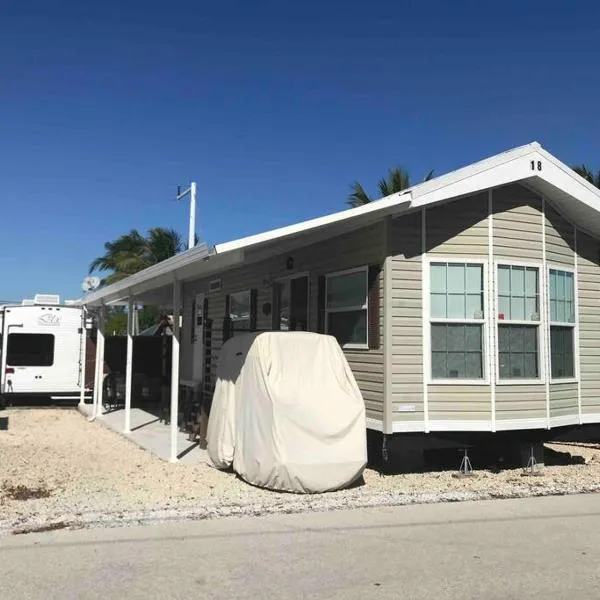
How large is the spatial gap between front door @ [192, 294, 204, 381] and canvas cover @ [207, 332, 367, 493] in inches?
228

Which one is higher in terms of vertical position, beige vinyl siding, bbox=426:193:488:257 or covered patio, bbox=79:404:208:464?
beige vinyl siding, bbox=426:193:488:257

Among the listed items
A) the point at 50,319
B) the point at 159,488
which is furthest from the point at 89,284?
the point at 159,488

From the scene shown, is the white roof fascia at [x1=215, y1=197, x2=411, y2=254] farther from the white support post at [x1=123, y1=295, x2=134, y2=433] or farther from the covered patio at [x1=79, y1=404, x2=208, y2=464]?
the white support post at [x1=123, y1=295, x2=134, y2=433]

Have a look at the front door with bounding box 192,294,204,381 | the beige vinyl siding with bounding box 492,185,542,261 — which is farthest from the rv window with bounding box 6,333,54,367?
the beige vinyl siding with bounding box 492,185,542,261

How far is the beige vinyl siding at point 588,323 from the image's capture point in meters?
9.94

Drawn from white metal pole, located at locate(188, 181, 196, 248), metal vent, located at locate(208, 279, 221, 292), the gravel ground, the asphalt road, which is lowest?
the asphalt road

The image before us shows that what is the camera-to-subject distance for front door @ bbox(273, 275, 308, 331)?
10.8 m

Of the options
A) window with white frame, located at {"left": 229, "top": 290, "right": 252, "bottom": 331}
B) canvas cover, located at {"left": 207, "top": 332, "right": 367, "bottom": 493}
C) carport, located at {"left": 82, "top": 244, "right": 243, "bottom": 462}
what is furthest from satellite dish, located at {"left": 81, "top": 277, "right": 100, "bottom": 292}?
canvas cover, located at {"left": 207, "top": 332, "right": 367, "bottom": 493}

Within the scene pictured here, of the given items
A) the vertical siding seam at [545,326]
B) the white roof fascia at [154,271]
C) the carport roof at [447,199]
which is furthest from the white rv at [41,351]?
the vertical siding seam at [545,326]

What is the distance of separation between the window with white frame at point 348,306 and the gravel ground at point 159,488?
74.2 inches

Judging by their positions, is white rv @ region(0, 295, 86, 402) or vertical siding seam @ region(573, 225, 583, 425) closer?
vertical siding seam @ region(573, 225, 583, 425)

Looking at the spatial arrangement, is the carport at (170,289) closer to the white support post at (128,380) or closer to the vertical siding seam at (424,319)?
the white support post at (128,380)

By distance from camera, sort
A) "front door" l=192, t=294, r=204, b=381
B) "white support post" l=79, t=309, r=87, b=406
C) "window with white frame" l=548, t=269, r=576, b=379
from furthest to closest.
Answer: "white support post" l=79, t=309, r=87, b=406 < "front door" l=192, t=294, r=204, b=381 < "window with white frame" l=548, t=269, r=576, b=379

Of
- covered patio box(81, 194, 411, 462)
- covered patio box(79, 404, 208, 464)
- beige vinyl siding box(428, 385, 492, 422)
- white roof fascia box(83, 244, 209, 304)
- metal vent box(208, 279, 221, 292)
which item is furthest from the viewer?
metal vent box(208, 279, 221, 292)
